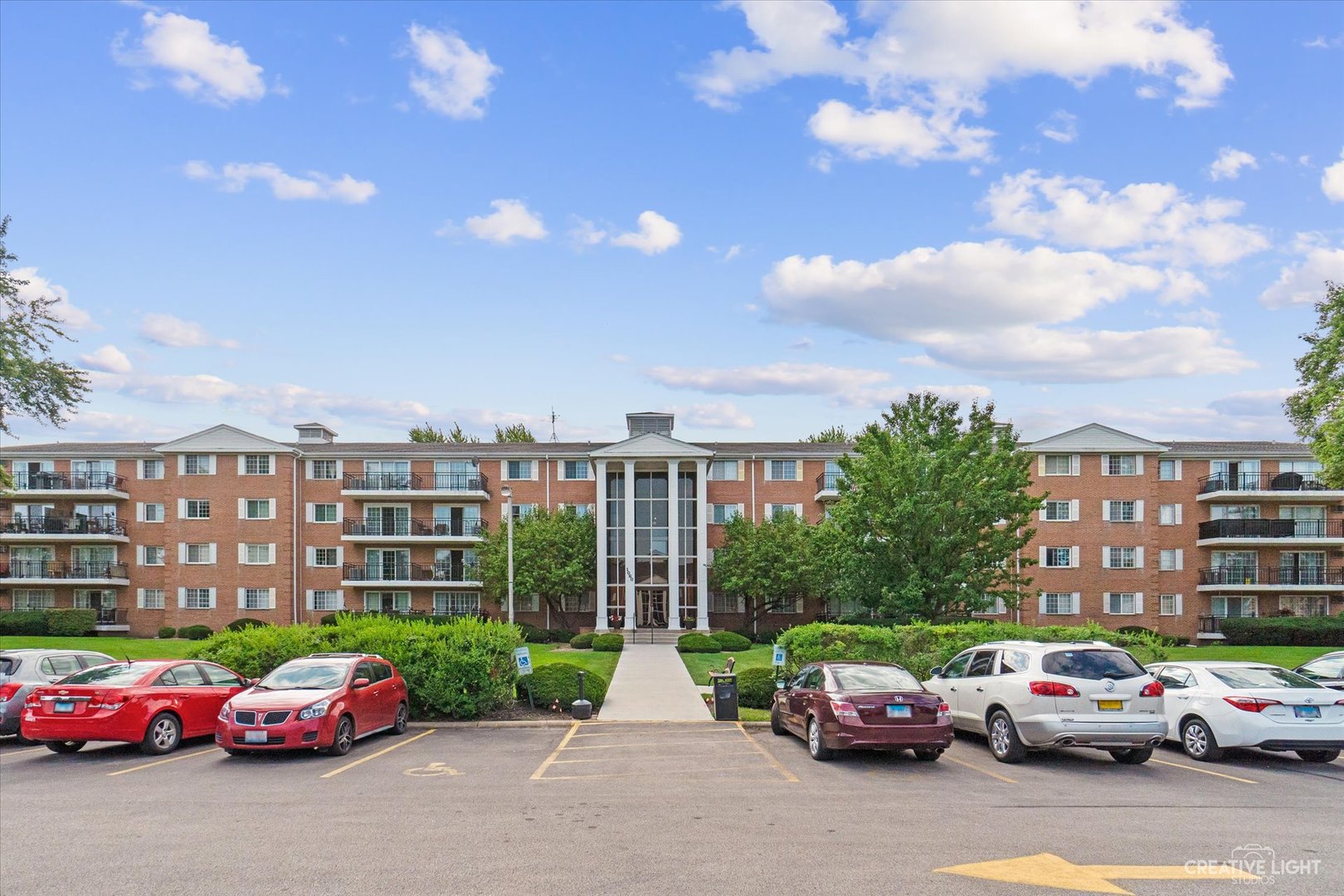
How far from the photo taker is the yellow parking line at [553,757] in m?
13.7

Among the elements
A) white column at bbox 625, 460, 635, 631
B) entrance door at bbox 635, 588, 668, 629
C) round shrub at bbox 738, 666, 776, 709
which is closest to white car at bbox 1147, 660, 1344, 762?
round shrub at bbox 738, 666, 776, 709

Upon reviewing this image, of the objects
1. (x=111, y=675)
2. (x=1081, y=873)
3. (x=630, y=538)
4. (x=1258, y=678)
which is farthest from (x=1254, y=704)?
(x=630, y=538)

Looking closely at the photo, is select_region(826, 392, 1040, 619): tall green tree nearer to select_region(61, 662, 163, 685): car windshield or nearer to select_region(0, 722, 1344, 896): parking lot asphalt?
select_region(0, 722, 1344, 896): parking lot asphalt

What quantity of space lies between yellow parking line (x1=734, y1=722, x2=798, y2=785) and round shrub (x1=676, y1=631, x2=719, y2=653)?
22.2 meters

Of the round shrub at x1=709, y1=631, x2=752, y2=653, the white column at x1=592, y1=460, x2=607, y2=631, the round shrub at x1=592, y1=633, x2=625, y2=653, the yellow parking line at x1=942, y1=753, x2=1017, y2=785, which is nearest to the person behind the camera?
the yellow parking line at x1=942, y1=753, x2=1017, y2=785

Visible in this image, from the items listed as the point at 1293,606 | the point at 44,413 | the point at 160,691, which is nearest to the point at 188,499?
the point at 44,413

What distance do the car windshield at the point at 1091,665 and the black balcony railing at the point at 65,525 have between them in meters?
52.1

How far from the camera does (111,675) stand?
1602 cm

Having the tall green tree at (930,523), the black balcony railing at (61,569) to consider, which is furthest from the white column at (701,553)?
the black balcony railing at (61,569)

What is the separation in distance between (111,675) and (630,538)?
36.1m

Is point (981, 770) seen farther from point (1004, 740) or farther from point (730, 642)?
point (730, 642)

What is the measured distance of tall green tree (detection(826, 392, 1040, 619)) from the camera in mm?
32812

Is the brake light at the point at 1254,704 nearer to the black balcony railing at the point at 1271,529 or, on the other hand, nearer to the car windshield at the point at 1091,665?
the car windshield at the point at 1091,665

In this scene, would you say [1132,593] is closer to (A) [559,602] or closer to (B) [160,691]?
(A) [559,602]
